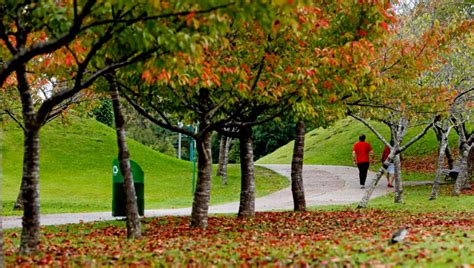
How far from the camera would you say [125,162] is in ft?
38.0

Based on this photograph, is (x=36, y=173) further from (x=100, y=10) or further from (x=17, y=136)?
(x=17, y=136)

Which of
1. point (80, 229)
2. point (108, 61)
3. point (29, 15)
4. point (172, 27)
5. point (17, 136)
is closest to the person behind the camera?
point (172, 27)

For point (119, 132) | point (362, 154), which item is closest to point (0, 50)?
point (119, 132)

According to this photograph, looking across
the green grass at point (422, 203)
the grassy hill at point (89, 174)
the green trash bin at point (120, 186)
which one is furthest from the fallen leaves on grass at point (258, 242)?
the grassy hill at point (89, 174)

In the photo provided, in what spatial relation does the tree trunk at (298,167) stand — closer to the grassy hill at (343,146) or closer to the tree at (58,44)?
the tree at (58,44)

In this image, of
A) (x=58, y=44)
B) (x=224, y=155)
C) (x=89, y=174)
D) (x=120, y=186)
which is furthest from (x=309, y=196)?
(x=58, y=44)

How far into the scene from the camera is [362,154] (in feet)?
90.1

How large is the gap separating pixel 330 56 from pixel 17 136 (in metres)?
33.1

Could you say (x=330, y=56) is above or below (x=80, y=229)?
above

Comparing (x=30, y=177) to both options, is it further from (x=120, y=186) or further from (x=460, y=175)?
(x=460, y=175)

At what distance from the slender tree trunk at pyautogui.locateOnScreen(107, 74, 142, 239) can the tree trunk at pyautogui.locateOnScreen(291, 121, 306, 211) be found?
7.52 meters

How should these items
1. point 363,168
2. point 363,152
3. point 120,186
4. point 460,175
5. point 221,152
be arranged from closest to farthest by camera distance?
point 120,186 < point 460,175 < point 363,152 < point 363,168 < point 221,152

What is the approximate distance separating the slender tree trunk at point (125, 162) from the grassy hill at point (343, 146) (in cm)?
2557

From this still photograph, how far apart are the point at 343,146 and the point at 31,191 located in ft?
135
